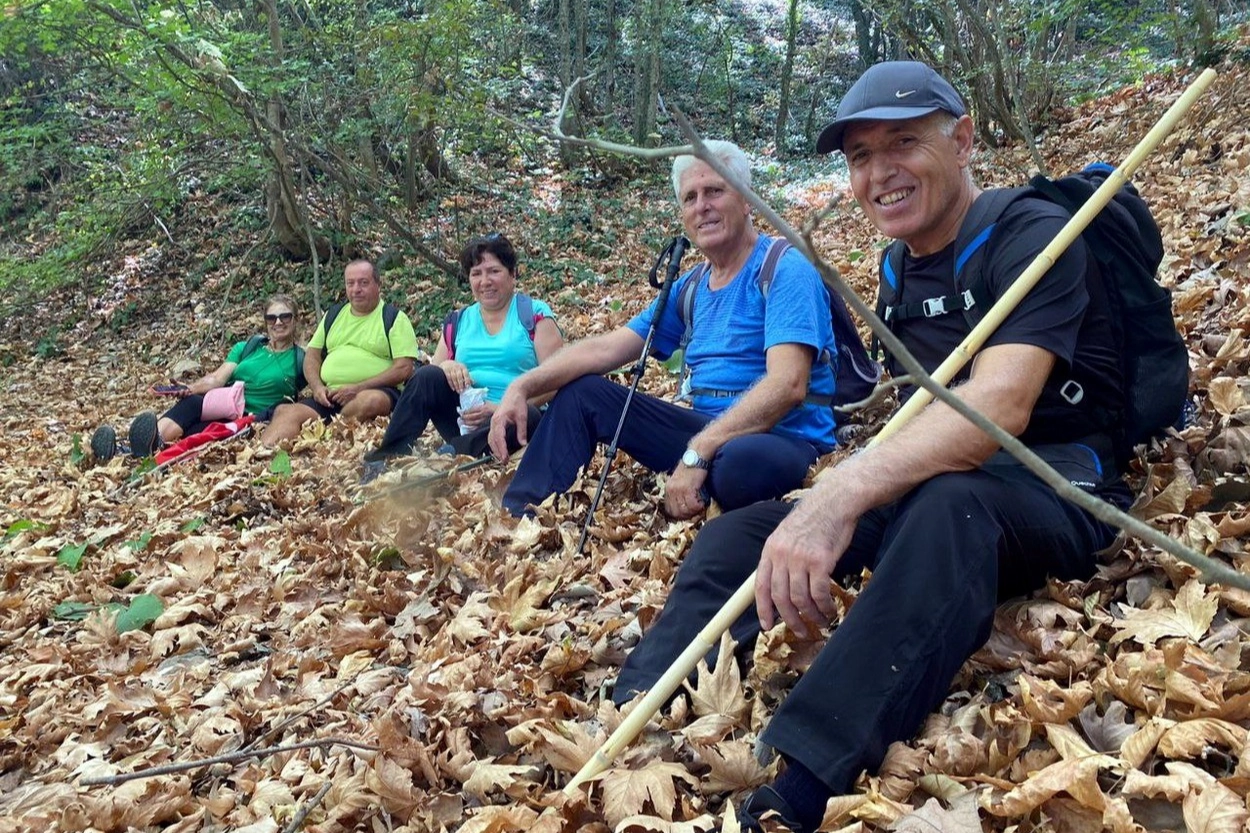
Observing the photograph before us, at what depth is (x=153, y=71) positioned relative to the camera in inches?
443

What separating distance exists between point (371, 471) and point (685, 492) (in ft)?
10.0

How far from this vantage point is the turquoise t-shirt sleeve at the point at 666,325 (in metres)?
4.64

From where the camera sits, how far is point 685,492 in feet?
12.5

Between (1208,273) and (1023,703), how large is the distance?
3.93 metres

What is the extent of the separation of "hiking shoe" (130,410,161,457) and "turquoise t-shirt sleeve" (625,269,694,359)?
5.40 metres

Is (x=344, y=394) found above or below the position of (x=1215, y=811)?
below

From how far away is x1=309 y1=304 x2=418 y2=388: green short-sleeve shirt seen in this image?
786 centimetres

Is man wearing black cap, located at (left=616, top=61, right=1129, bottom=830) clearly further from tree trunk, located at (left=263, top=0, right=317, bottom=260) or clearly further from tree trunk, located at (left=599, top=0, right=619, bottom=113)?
tree trunk, located at (left=599, top=0, right=619, bottom=113)

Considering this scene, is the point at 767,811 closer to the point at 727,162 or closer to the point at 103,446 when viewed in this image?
the point at 727,162

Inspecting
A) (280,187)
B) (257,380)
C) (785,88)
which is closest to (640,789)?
(257,380)

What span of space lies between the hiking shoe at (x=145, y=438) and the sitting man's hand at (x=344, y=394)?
165 centimetres

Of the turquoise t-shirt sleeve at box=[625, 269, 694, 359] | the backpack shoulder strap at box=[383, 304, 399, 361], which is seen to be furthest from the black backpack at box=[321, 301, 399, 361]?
the turquoise t-shirt sleeve at box=[625, 269, 694, 359]

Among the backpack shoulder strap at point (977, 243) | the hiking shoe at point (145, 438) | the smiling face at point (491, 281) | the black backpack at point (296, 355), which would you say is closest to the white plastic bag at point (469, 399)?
the smiling face at point (491, 281)

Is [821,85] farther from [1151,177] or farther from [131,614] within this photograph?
[131,614]
